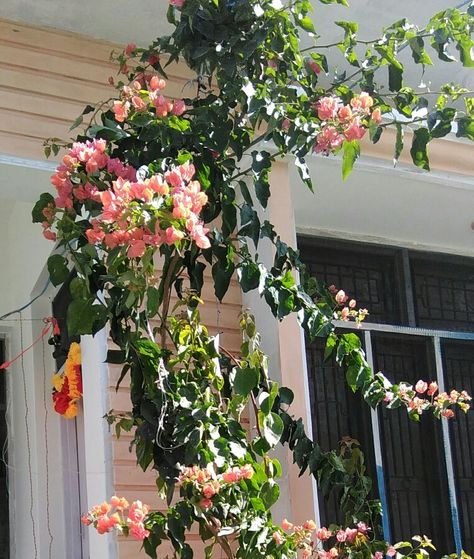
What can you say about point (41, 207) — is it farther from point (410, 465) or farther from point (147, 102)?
point (410, 465)

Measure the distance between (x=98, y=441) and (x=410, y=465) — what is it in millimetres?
1577

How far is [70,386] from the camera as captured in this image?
4031 millimetres

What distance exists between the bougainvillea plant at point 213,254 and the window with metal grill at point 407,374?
47.2 inches

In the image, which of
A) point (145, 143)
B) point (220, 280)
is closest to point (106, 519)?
point (220, 280)

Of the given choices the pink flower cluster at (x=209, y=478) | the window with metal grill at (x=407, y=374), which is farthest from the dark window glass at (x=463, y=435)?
the pink flower cluster at (x=209, y=478)

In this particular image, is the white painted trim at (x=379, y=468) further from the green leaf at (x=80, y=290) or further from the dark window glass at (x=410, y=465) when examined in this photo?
the green leaf at (x=80, y=290)

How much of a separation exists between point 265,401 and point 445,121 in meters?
0.92

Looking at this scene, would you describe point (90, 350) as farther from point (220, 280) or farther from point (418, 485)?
point (418, 485)

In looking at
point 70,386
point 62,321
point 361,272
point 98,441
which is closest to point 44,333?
point 62,321

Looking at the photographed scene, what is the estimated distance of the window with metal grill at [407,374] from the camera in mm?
4246

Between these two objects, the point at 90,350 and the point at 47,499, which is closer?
the point at 90,350

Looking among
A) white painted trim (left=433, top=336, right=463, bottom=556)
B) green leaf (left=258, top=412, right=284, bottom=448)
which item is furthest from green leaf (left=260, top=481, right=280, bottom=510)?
white painted trim (left=433, top=336, right=463, bottom=556)

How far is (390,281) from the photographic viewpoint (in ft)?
15.3

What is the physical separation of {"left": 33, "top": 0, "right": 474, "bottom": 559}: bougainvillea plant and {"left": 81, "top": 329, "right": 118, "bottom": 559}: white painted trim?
2.33 feet
